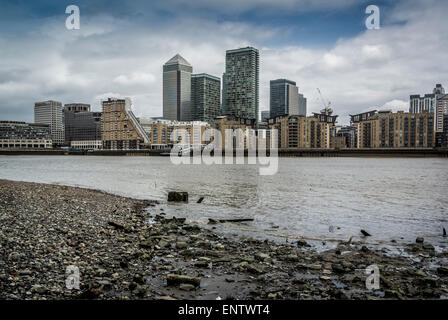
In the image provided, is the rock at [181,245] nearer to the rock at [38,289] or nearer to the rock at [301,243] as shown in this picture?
the rock at [301,243]

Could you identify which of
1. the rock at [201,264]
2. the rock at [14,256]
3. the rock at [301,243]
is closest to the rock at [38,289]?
the rock at [14,256]

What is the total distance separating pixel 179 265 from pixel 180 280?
1.95 metres

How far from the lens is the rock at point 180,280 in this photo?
33.4ft

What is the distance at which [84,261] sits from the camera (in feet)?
36.2

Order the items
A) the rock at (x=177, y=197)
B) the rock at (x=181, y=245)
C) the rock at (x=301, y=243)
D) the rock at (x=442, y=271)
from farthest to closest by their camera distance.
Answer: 1. the rock at (x=177, y=197)
2. the rock at (x=301, y=243)
3. the rock at (x=181, y=245)
4. the rock at (x=442, y=271)

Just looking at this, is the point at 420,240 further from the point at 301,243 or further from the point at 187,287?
the point at 187,287

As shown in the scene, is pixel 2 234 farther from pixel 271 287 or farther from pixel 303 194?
pixel 303 194

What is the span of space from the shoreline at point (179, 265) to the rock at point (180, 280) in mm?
29

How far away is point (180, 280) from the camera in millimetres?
10273

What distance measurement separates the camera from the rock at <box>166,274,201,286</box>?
1017 centimetres

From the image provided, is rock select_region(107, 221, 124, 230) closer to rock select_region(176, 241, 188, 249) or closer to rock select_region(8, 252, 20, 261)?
rock select_region(176, 241, 188, 249)

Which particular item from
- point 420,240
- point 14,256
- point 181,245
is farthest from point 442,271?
point 14,256

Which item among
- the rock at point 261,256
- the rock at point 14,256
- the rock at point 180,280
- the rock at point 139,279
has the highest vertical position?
the rock at point 14,256
